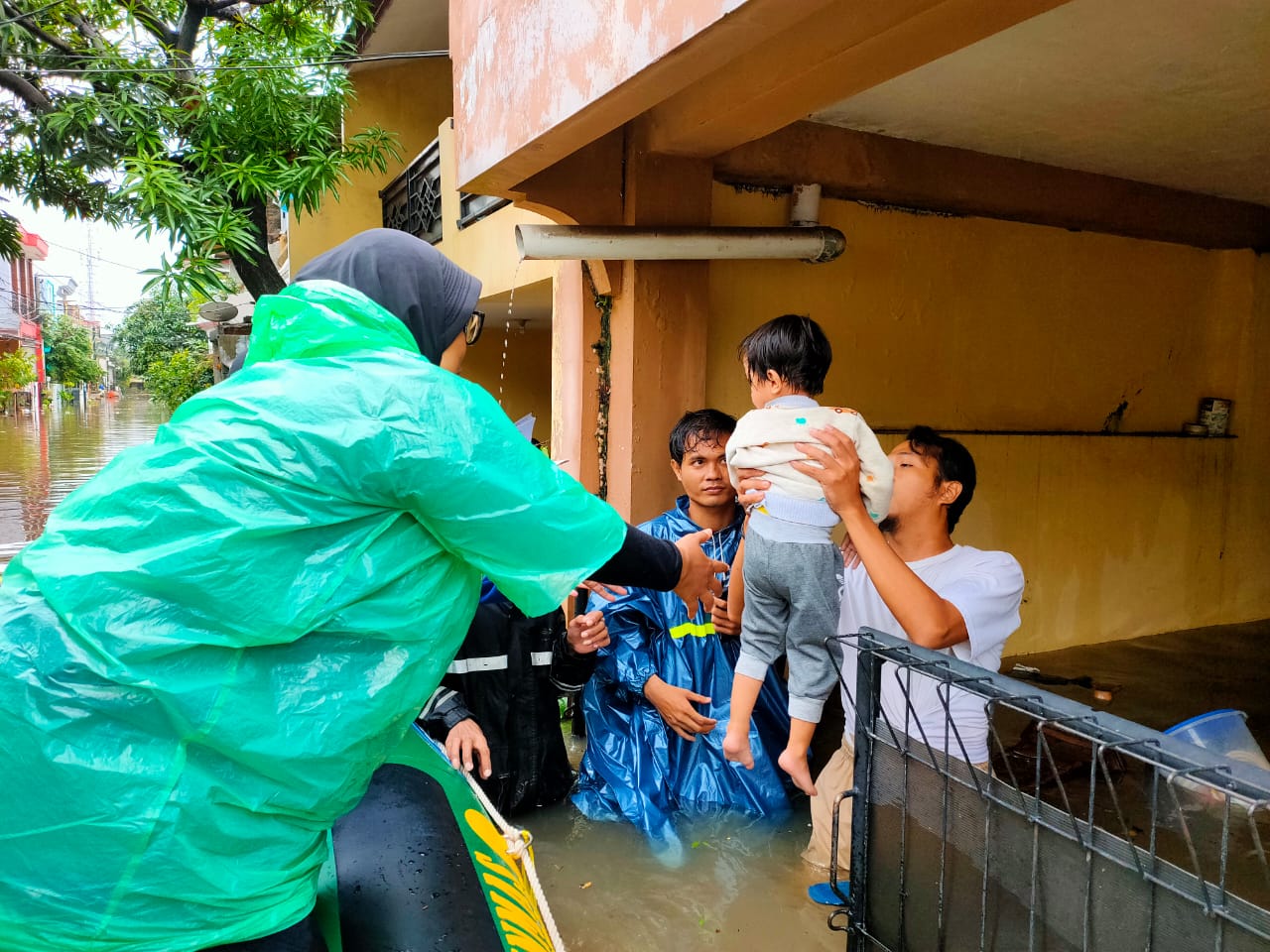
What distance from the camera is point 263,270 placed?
27.3ft

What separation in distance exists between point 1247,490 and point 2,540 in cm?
1155

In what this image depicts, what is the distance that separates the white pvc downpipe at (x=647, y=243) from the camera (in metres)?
3.38

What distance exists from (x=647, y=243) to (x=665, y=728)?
6.39ft

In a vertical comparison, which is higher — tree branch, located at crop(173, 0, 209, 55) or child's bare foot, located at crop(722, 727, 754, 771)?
tree branch, located at crop(173, 0, 209, 55)

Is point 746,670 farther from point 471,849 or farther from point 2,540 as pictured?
point 2,540

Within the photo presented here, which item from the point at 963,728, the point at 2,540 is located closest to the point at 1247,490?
the point at 963,728

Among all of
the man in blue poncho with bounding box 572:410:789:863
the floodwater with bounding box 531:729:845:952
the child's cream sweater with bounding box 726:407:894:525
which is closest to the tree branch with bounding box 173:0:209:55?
the man in blue poncho with bounding box 572:410:789:863

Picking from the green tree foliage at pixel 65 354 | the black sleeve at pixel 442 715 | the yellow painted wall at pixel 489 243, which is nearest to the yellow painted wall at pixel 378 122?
the yellow painted wall at pixel 489 243

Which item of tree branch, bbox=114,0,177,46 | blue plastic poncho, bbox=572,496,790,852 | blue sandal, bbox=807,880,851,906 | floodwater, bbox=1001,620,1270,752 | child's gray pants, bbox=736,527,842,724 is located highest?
tree branch, bbox=114,0,177,46

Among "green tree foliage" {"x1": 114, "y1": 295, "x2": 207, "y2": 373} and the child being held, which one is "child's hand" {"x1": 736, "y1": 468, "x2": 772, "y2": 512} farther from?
"green tree foliage" {"x1": 114, "y1": 295, "x2": 207, "y2": 373}

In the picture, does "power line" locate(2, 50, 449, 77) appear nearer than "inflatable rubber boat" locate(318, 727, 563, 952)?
Result: No

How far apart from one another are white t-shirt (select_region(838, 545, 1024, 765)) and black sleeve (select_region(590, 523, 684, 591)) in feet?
2.13

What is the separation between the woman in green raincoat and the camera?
111 cm

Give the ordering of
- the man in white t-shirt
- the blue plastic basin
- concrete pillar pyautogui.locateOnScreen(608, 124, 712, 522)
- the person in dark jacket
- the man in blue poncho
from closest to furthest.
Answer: the man in white t-shirt
the blue plastic basin
the person in dark jacket
the man in blue poncho
concrete pillar pyautogui.locateOnScreen(608, 124, 712, 522)
